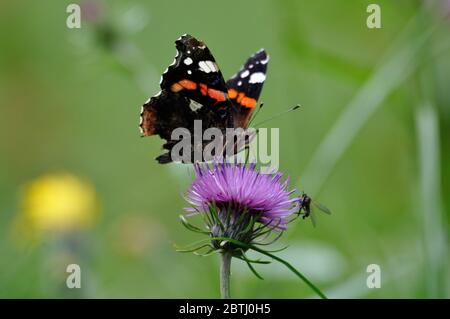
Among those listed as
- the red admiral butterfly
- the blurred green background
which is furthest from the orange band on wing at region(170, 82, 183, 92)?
the blurred green background

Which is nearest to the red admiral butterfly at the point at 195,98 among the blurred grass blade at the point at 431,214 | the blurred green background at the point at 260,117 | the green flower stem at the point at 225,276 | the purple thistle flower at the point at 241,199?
the blurred green background at the point at 260,117

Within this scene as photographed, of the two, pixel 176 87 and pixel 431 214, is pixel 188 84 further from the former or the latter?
pixel 431 214

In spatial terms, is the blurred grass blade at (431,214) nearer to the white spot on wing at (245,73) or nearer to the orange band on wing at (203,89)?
the white spot on wing at (245,73)

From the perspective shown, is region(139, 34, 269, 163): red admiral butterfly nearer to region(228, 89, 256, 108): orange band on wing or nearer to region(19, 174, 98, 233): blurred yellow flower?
region(228, 89, 256, 108): orange band on wing
